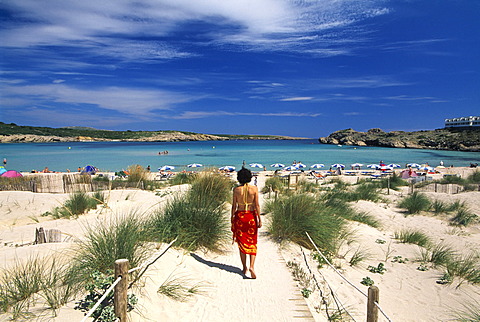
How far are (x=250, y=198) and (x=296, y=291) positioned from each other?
5.19ft

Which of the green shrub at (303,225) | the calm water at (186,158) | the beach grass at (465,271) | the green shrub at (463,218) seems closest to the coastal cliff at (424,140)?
the calm water at (186,158)

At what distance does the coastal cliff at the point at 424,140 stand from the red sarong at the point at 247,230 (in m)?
84.7

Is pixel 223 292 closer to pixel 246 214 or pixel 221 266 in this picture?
pixel 221 266

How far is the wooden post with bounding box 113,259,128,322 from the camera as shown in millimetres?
2643

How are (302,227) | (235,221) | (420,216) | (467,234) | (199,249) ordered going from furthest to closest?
(420,216) → (467,234) → (302,227) → (199,249) → (235,221)

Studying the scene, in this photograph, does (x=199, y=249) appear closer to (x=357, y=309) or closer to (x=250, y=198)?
(x=250, y=198)

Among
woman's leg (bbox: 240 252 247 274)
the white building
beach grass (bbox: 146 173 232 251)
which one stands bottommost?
woman's leg (bbox: 240 252 247 274)

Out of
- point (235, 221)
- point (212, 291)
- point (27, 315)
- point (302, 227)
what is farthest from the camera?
point (302, 227)

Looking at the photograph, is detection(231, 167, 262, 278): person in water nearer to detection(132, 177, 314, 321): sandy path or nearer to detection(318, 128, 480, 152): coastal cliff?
detection(132, 177, 314, 321): sandy path

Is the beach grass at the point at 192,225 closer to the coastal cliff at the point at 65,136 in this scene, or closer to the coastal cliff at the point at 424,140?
the coastal cliff at the point at 424,140

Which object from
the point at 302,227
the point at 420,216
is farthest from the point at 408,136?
the point at 302,227

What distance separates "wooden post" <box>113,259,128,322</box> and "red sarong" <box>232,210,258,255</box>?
201 cm

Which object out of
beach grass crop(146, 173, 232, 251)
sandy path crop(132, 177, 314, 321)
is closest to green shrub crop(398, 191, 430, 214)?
sandy path crop(132, 177, 314, 321)

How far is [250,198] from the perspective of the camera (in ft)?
14.1
